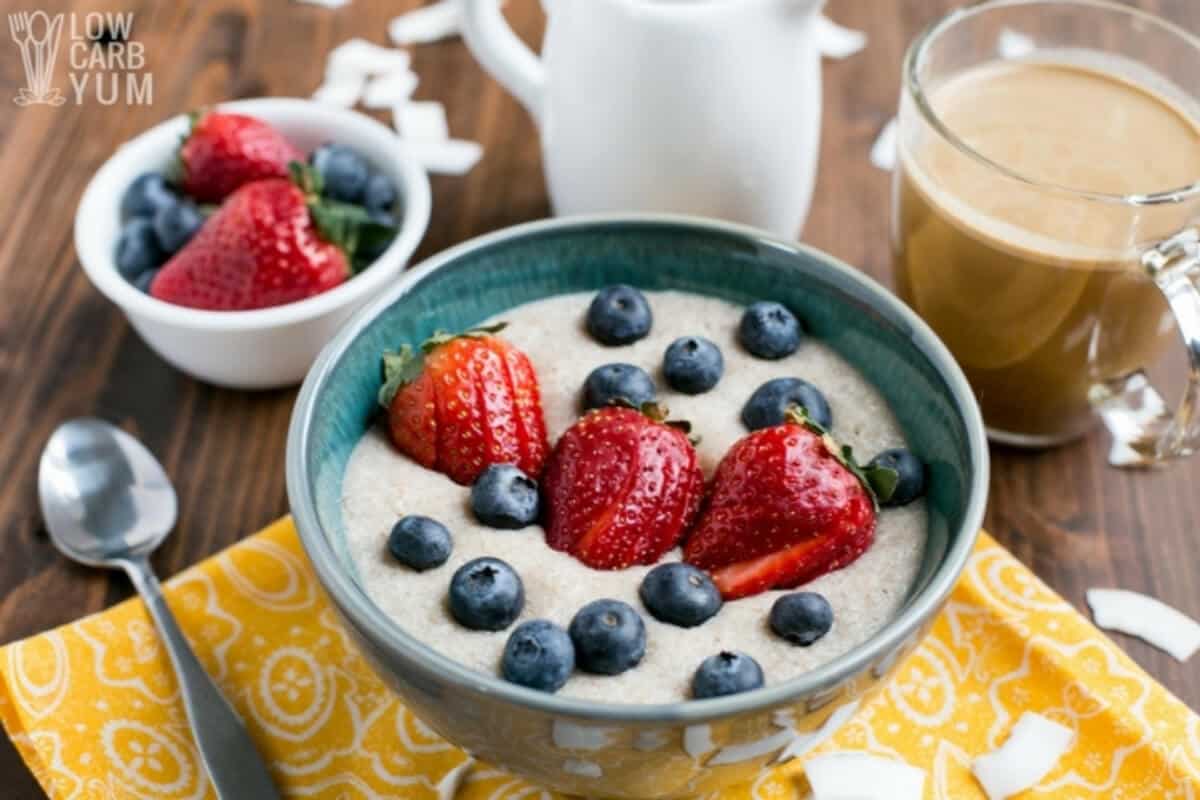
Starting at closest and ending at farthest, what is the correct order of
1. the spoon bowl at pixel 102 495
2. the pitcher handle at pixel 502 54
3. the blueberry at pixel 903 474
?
the blueberry at pixel 903 474, the spoon bowl at pixel 102 495, the pitcher handle at pixel 502 54

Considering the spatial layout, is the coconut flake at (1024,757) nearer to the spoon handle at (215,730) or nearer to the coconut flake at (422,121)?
the spoon handle at (215,730)

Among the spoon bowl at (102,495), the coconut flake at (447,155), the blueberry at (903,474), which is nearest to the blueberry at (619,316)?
the blueberry at (903,474)

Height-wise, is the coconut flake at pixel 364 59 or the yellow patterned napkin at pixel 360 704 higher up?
the coconut flake at pixel 364 59

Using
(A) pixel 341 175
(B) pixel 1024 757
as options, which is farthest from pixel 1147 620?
(A) pixel 341 175

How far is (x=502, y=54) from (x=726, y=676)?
84 centimetres

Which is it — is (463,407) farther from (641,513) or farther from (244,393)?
(244,393)

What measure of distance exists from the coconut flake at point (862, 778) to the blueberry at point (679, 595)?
211 millimetres

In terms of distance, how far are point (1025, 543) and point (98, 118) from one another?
121 centimetres

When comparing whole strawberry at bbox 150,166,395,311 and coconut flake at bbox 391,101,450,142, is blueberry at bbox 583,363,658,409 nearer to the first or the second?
whole strawberry at bbox 150,166,395,311

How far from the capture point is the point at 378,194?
150 cm

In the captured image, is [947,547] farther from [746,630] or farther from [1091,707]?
[1091,707]

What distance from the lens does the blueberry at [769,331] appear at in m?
1.16

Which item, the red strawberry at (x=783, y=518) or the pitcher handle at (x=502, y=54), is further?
the pitcher handle at (x=502, y=54)

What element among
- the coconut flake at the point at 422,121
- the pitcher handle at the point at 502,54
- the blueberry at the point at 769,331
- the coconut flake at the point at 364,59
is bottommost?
the coconut flake at the point at 422,121
